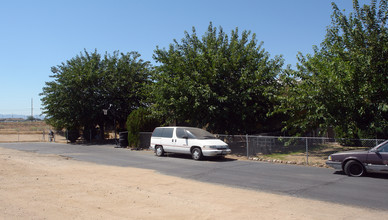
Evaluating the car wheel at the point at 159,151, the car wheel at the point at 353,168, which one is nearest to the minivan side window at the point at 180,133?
the car wheel at the point at 159,151

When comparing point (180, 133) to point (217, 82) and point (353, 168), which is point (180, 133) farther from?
point (353, 168)

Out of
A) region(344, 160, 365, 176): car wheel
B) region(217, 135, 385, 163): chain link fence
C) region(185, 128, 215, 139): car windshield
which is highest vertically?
region(185, 128, 215, 139): car windshield

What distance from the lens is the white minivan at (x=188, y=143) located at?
55.2ft

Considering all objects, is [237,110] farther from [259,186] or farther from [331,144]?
[259,186]

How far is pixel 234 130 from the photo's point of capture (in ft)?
73.4

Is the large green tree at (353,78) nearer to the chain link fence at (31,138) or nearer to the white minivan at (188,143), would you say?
the white minivan at (188,143)

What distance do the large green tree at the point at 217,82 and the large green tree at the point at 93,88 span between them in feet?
30.2

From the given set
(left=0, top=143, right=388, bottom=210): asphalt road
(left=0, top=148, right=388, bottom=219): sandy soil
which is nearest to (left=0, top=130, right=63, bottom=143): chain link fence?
(left=0, top=143, right=388, bottom=210): asphalt road

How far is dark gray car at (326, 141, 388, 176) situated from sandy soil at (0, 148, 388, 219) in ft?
14.6

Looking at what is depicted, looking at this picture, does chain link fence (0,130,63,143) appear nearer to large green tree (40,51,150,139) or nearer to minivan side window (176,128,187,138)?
large green tree (40,51,150,139)

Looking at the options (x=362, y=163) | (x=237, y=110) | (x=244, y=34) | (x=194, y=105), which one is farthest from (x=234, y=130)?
(x=362, y=163)

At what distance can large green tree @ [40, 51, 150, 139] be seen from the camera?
3117 centimetres

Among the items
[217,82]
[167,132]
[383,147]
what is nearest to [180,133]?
[167,132]

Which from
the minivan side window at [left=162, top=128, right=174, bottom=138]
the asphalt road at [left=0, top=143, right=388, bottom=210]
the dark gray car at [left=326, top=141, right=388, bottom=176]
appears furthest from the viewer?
the minivan side window at [left=162, top=128, right=174, bottom=138]
